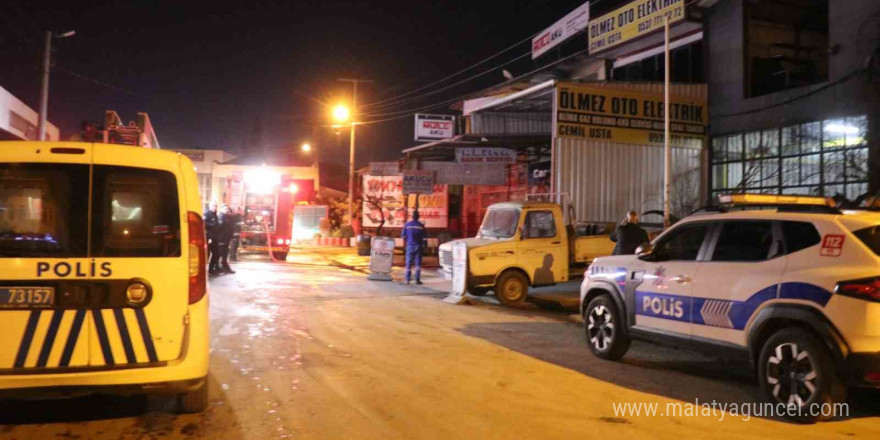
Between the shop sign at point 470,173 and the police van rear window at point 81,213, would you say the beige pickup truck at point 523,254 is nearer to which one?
the police van rear window at point 81,213

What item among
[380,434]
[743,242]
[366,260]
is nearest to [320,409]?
[380,434]

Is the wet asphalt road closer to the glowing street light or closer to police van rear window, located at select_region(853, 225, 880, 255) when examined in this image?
police van rear window, located at select_region(853, 225, 880, 255)

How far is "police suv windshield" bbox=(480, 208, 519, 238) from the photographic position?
1404cm

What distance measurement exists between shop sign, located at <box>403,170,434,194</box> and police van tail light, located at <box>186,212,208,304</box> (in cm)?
2083

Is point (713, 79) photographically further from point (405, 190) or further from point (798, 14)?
point (405, 190)

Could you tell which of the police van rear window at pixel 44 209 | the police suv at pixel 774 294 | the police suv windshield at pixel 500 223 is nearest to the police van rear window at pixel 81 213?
the police van rear window at pixel 44 209

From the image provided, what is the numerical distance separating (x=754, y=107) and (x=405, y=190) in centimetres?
1308

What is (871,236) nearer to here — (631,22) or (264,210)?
(631,22)

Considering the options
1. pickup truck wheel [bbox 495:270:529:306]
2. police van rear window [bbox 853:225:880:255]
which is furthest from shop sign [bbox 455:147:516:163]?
police van rear window [bbox 853:225:880:255]

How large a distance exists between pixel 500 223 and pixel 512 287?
141 cm

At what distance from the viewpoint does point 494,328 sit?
34.9 ft

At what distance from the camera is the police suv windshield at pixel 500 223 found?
46.1ft

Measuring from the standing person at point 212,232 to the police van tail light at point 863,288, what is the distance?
13901mm

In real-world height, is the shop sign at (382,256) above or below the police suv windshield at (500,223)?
below
